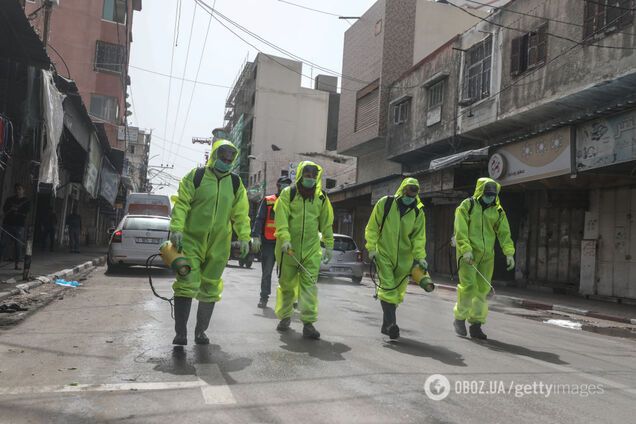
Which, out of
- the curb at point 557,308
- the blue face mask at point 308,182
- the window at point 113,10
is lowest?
the curb at point 557,308

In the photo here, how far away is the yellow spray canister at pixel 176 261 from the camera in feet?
15.1

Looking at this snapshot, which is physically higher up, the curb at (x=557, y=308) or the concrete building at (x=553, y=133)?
the concrete building at (x=553, y=133)

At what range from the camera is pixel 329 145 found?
191ft

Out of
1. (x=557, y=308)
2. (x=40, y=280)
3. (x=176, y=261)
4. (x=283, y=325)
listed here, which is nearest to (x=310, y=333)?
(x=283, y=325)

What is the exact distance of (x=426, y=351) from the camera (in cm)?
535

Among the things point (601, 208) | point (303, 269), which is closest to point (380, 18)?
point (601, 208)

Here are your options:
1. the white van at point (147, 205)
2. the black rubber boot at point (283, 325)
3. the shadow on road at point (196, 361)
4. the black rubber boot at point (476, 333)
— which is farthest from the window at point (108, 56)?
the shadow on road at point (196, 361)

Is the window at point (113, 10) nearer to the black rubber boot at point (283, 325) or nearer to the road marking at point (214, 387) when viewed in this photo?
the black rubber boot at point (283, 325)

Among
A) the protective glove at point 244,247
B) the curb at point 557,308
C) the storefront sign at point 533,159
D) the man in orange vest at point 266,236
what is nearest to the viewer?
the protective glove at point 244,247

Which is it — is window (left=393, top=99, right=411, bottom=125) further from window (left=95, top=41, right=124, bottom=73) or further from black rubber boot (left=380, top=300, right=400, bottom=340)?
black rubber boot (left=380, top=300, right=400, bottom=340)

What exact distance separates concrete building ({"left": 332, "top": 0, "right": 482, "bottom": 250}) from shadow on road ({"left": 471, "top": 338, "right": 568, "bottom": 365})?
1769 cm

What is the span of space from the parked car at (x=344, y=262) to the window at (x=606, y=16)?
8233 millimetres

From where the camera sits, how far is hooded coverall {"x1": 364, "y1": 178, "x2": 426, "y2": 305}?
19.3 ft

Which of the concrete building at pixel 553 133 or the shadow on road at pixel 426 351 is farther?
the concrete building at pixel 553 133
